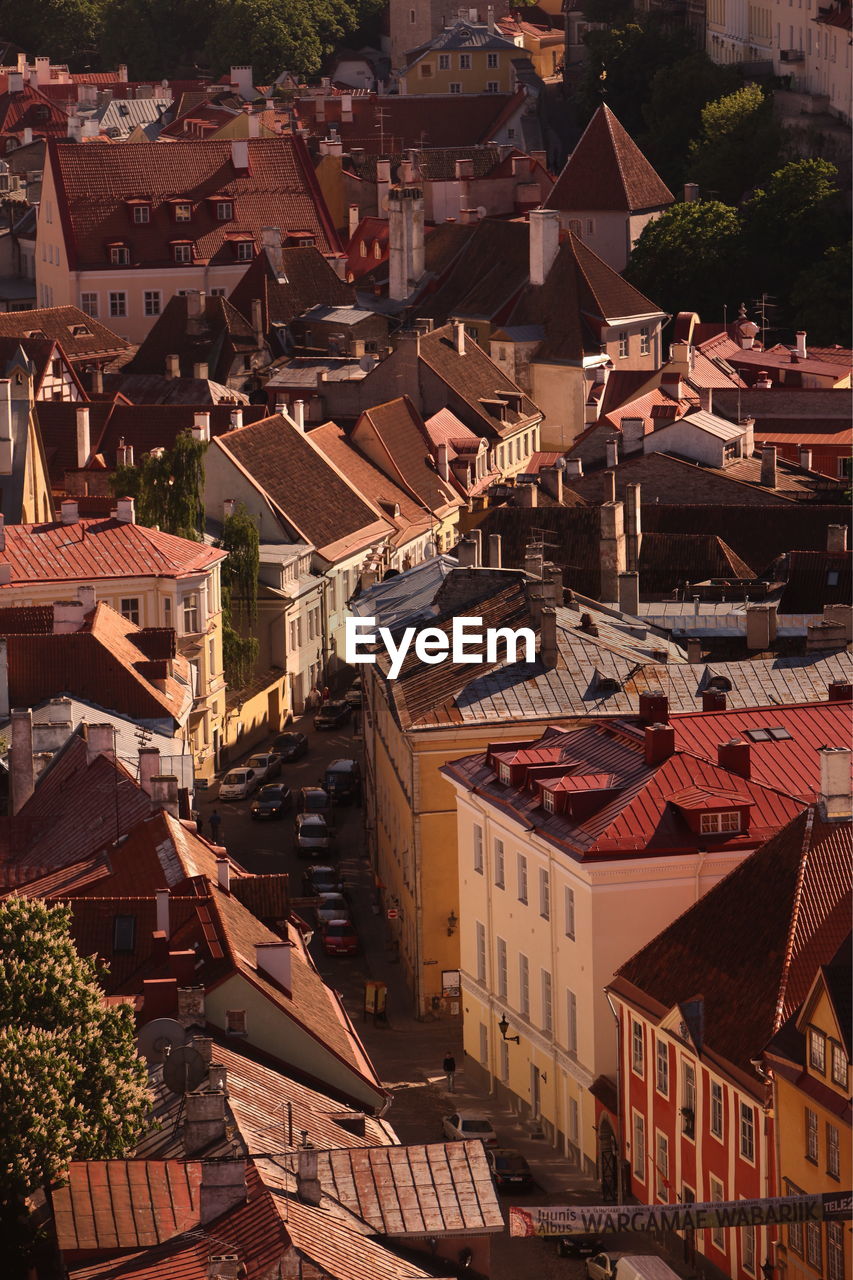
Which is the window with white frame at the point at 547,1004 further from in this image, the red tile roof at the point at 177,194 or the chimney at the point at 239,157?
the chimney at the point at 239,157

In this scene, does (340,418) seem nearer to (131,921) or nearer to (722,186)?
(722,186)

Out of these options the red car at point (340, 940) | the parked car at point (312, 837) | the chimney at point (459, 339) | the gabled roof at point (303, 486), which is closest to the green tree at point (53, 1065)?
the red car at point (340, 940)

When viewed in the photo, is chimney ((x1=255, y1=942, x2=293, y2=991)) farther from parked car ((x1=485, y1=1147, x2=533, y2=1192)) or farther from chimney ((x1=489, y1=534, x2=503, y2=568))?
chimney ((x1=489, y1=534, x2=503, y2=568))

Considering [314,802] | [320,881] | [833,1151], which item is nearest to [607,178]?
[314,802]

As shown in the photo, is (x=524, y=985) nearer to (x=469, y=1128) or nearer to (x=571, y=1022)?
(x=571, y=1022)

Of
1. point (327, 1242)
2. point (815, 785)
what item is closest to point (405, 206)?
point (815, 785)
